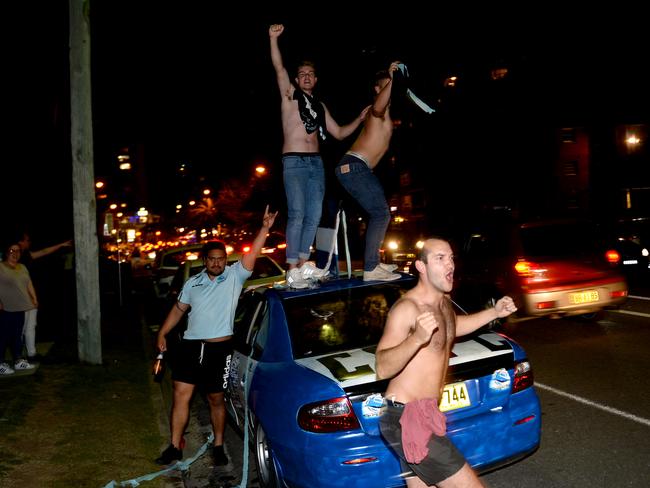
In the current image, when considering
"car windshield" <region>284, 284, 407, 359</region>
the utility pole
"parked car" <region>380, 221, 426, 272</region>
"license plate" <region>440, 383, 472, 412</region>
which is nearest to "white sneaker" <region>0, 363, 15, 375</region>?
the utility pole

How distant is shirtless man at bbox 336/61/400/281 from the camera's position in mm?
5234

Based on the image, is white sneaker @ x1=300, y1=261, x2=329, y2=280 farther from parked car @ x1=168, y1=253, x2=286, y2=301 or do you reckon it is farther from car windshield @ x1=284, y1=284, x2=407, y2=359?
parked car @ x1=168, y1=253, x2=286, y2=301

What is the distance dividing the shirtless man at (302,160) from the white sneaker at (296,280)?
0.98 ft

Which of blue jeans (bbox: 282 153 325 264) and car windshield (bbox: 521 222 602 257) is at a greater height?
blue jeans (bbox: 282 153 325 264)

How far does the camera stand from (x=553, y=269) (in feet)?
28.3

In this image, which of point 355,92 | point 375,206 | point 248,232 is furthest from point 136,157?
point 375,206

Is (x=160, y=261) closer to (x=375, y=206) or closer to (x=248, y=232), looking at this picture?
(x=375, y=206)

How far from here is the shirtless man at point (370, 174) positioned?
5.23 meters

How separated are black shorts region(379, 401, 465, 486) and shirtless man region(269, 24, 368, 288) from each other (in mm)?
2547

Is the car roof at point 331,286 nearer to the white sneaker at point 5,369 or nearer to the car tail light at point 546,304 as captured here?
the car tail light at point 546,304

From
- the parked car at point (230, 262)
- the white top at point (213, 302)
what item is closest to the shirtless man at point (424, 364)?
the white top at point (213, 302)

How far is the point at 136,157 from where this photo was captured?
78.8 meters

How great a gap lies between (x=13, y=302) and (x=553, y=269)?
803 centimetres

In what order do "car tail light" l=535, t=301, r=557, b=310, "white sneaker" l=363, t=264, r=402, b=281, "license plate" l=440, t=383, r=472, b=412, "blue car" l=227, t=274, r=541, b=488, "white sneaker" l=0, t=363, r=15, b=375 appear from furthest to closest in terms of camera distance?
"car tail light" l=535, t=301, r=557, b=310 < "white sneaker" l=0, t=363, r=15, b=375 < "white sneaker" l=363, t=264, r=402, b=281 < "license plate" l=440, t=383, r=472, b=412 < "blue car" l=227, t=274, r=541, b=488
